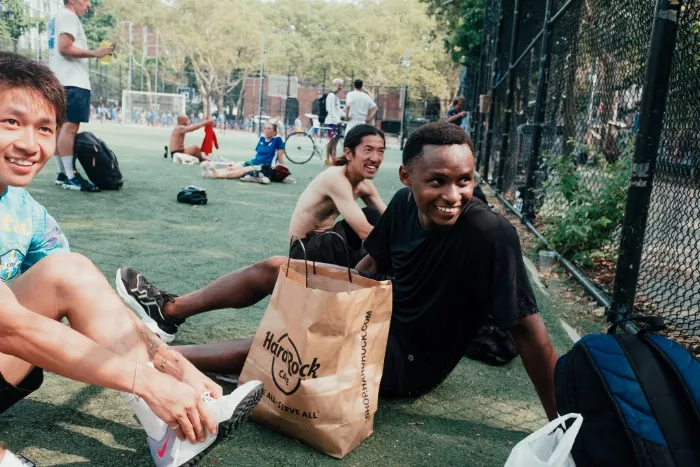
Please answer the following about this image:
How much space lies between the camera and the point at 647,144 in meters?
2.93

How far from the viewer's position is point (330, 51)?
56031mm

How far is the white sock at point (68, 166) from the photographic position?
23.0ft

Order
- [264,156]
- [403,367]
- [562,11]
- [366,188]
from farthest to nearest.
Answer: [264,156]
[562,11]
[366,188]
[403,367]

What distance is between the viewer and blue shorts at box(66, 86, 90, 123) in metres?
6.64

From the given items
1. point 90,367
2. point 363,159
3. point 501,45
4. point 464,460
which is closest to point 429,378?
point 464,460

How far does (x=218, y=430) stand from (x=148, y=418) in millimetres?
261

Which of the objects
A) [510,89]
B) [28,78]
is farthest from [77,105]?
[28,78]

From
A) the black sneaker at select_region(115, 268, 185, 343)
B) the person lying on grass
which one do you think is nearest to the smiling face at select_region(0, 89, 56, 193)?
the person lying on grass

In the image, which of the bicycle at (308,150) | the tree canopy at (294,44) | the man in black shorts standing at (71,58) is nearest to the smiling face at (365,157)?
the man in black shorts standing at (71,58)

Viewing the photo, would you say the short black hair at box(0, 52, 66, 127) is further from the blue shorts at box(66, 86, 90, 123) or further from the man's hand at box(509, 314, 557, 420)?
the blue shorts at box(66, 86, 90, 123)

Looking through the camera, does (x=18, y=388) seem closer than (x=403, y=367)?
Yes

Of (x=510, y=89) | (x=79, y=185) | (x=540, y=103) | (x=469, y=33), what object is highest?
(x=469, y=33)

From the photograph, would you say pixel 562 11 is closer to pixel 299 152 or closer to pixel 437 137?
pixel 437 137

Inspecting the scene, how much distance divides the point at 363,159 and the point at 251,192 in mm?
5178
